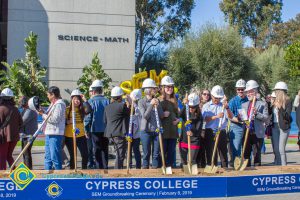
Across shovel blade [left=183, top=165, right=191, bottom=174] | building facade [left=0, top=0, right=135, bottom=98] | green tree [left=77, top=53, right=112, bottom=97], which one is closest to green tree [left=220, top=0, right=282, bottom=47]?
building facade [left=0, top=0, right=135, bottom=98]

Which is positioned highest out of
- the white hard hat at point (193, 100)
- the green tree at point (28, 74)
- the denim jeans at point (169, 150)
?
the green tree at point (28, 74)

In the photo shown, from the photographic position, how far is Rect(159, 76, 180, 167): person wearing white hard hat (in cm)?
910

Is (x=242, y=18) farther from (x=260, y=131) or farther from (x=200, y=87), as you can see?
(x=260, y=131)

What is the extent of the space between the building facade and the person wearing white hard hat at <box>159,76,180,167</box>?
18.9 m

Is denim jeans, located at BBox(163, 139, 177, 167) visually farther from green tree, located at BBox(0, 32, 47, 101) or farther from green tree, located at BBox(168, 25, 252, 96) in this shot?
green tree, located at BBox(168, 25, 252, 96)

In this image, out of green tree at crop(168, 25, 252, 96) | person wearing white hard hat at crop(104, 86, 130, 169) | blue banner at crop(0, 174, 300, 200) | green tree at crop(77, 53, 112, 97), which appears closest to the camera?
blue banner at crop(0, 174, 300, 200)

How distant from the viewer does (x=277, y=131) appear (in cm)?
991

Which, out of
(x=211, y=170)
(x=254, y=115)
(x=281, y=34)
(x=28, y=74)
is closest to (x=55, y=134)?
(x=211, y=170)

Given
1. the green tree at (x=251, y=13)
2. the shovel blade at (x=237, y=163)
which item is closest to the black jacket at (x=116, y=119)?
the shovel blade at (x=237, y=163)

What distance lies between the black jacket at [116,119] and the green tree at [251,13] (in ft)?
130

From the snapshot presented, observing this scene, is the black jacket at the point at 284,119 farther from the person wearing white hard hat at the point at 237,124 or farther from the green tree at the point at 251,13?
the green tree at the point at 251,13

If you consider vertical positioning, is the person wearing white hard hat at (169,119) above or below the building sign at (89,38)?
below

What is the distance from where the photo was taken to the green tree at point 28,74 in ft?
82.7

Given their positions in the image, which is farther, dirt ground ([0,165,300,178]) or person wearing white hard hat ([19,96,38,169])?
person wearing white hard hat ([19,96,38,169])
